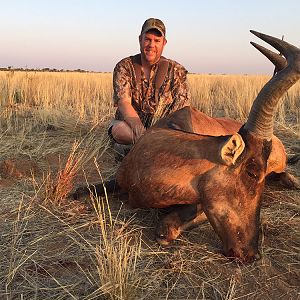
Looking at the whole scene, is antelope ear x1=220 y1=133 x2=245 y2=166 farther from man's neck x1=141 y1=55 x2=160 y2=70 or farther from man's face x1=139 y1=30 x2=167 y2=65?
man's neck x1=141 y1=55 x2=160 y2=70

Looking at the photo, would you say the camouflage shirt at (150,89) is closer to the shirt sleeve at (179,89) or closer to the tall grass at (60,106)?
the shirt sleeve at (179,89)

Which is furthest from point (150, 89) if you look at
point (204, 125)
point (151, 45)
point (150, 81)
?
point (204, 125)

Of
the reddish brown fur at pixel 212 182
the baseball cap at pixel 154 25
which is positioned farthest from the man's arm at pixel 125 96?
the reddish brown fur at pixel 212 182

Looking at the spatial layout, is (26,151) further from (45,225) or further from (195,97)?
(195,97)

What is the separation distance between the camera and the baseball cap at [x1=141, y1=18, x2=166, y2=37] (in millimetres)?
5113

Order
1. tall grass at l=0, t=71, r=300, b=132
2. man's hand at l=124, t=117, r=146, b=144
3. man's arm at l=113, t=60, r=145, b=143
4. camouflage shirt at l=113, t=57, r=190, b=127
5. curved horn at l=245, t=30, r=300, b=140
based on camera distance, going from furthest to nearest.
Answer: tall grass at l=0, t=71, r=300, b=132, camouflage shirt at l=113, t=57, r=190, b=127, man's arm at l=113, t=60, r=145, b=143, man's hand at l=124, t=117, r=146, b=144, curved horn at l=245, t=30, r=300, b=140

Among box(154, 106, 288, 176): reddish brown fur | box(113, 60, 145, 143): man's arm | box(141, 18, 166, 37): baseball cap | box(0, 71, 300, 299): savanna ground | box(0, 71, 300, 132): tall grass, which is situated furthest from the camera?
box(0, 71, 300, 132): tall grass

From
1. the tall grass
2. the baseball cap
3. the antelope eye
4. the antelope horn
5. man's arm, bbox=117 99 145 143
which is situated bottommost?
the tall grass

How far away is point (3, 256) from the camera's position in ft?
8.34

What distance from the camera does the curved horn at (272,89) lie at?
8.03ft

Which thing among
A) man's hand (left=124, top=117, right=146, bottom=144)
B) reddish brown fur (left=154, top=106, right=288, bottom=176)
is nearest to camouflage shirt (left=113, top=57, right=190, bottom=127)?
man's hand (left=124, top=117, right=146, bottom=144)

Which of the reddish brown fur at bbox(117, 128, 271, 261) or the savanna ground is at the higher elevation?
the reddish brown fur at bbox(117, 128, 271, 261)

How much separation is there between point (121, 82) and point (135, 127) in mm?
841

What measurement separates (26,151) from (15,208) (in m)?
2.04
